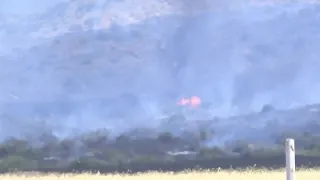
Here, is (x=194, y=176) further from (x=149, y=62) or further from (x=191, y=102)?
(x=149, y=62)

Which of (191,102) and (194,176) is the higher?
(191,102)

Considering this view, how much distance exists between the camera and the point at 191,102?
2.66 metres

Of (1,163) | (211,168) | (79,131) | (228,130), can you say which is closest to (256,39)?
(228,130)

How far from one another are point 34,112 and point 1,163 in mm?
274

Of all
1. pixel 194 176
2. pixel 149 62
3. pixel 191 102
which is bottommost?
pixel 194 176

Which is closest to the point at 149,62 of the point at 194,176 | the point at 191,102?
the point at 191,102

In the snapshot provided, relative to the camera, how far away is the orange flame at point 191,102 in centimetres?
266

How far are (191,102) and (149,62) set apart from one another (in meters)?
0.25

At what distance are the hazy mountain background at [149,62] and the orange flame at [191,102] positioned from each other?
0.08ft

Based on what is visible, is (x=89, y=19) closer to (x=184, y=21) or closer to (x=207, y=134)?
(x=184, y=21)

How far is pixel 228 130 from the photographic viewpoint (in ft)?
8.71

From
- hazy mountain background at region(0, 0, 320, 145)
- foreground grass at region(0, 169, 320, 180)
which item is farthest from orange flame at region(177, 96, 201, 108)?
foreground grass at region(0, 169, 320, 180)

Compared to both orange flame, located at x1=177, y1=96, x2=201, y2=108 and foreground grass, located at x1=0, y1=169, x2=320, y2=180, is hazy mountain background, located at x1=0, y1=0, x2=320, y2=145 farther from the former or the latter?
foreground grass, located at x1=0, y1=169, x2=320, y2=180

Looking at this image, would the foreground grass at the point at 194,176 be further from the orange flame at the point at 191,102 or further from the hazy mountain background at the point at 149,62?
the orange flame at the point at 191,102
